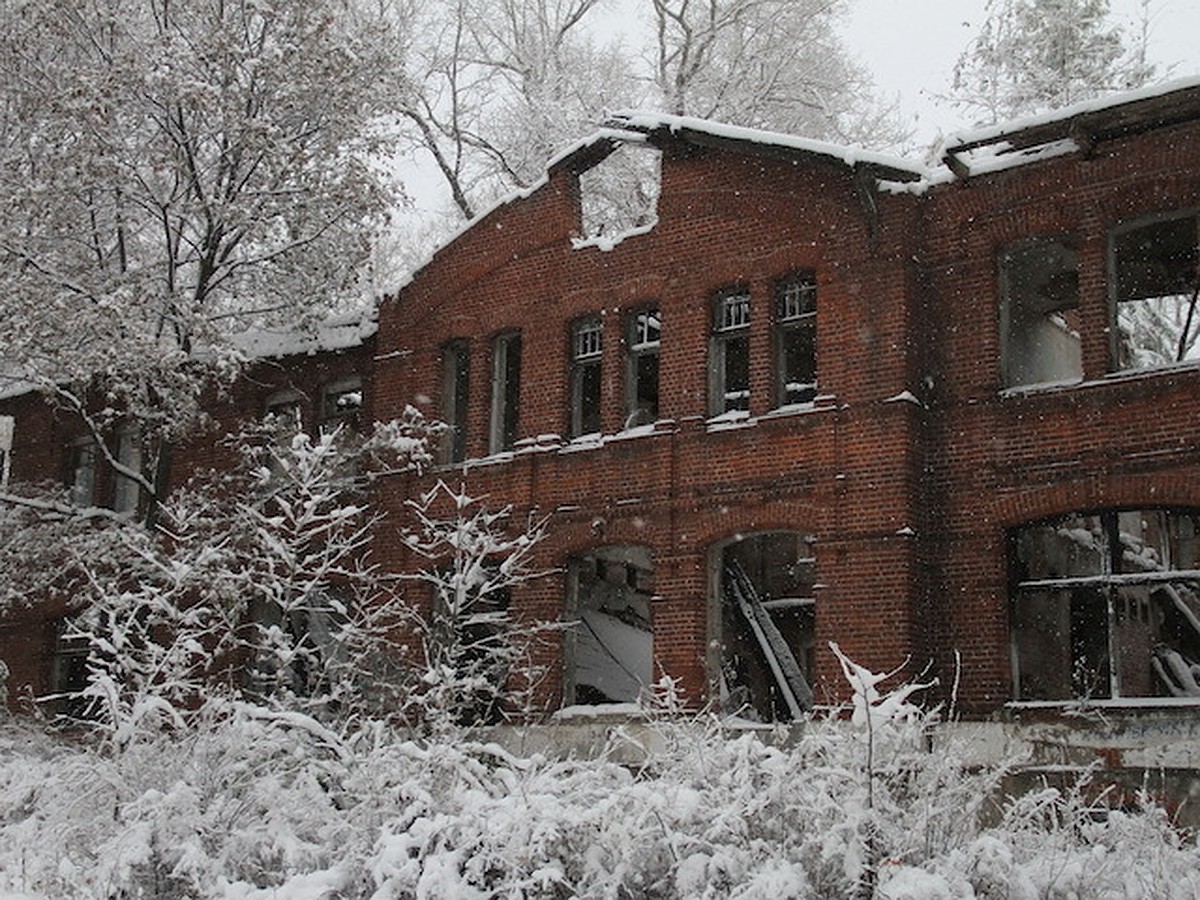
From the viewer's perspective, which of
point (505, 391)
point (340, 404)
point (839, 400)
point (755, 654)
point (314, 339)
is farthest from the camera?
point (340, 404)

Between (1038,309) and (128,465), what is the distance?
51.6ft

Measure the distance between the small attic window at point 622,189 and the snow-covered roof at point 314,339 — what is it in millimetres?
9866

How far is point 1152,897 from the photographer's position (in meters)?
7.56

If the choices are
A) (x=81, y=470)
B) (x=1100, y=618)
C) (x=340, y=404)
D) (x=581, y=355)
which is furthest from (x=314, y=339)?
(x=1100, y=618)

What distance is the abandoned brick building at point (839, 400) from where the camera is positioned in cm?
1540

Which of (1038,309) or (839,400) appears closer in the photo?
(839,400)

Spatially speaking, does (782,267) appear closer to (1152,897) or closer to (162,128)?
(162,128)

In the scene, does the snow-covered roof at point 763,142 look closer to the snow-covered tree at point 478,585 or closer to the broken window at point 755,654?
the broken window at point 755,654

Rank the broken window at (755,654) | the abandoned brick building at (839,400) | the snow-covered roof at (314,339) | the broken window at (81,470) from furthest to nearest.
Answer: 1. the broken window at (81,470)
2. the snow-covered roof at (314,339)
3. the broken window at (755,654)
4. the abandoned brick building at (839,400)

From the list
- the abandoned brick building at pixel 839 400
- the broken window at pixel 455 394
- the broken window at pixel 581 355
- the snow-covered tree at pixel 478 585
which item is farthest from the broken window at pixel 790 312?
the broken window at pixel 455 394

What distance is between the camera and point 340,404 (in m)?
22.9

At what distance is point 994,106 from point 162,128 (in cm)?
1695

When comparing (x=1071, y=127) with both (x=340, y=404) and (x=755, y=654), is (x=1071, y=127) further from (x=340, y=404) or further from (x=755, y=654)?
(x=340, y=404)

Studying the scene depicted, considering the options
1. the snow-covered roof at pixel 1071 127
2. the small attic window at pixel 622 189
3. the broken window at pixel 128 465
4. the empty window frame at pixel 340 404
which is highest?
the small attic window at pixel 622 189
